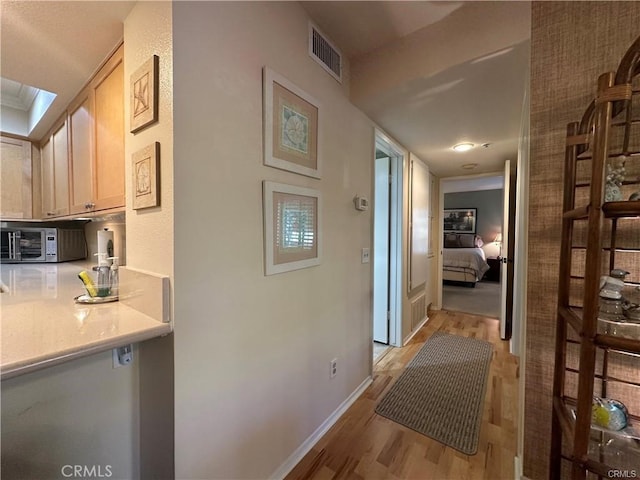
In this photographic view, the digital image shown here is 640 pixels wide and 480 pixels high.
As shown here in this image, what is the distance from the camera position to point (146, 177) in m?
0.97

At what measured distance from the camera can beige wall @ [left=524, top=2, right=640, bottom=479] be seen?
3.64 feet

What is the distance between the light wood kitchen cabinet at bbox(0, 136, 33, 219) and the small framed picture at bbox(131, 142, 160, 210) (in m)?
2.38

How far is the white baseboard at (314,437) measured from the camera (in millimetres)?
1359

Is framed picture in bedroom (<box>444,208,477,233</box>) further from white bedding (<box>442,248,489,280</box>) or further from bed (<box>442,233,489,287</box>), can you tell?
white bedding (<box>442,248,489,280</box>)

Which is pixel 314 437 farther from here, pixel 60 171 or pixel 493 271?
pixel 493 271

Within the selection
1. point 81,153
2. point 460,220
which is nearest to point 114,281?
point 81,153

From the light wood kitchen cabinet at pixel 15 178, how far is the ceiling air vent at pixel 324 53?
288cm

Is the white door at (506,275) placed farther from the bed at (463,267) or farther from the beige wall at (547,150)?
the bed at (463,267)

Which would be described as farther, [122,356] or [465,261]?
[465,261]

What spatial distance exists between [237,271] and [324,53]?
1419 mm

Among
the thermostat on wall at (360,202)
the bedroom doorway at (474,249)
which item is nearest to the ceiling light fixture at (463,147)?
the bedroom doorway at (474,249)

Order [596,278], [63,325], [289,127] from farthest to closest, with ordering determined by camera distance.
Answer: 1. [289,127]
2. [63,325]
3. [596,278]

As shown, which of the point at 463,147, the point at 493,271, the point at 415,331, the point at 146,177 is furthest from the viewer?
the point at 493,271

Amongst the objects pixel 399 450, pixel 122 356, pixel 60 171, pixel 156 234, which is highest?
pixel 60 171
